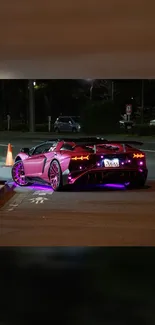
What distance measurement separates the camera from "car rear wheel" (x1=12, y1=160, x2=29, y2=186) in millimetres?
14969

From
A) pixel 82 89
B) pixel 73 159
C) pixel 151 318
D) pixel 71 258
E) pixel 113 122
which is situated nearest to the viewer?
Result: pixel 151 318

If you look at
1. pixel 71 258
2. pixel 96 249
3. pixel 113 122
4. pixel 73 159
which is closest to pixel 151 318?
pixel 71 258

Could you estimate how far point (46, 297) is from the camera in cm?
540

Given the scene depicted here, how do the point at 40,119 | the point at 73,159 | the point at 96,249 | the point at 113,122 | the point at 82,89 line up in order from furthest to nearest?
1. the point at 40,119
2. the point at 82,89
3. the point at 113,122
4. the point at 73,159
5. the point at 96,249

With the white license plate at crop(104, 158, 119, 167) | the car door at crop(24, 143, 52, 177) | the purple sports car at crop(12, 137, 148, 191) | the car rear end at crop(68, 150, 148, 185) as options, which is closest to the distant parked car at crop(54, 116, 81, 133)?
the car door at crop(24, 143, 52, 177)

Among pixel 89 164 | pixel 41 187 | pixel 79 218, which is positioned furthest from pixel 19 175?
pixel 79 218

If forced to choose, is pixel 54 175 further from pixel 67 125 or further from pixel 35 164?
pixel 67 125

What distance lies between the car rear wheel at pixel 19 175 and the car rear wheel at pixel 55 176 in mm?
1291

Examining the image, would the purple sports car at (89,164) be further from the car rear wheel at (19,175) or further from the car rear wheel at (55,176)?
the car rear wheel at (19,175)

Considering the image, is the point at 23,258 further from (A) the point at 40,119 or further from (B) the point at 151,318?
(A) the point at 40,119

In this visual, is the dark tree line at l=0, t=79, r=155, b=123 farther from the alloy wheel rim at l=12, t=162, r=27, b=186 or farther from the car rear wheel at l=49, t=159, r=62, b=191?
the car rear wheel at l=49, t=159, r=62, b=191
